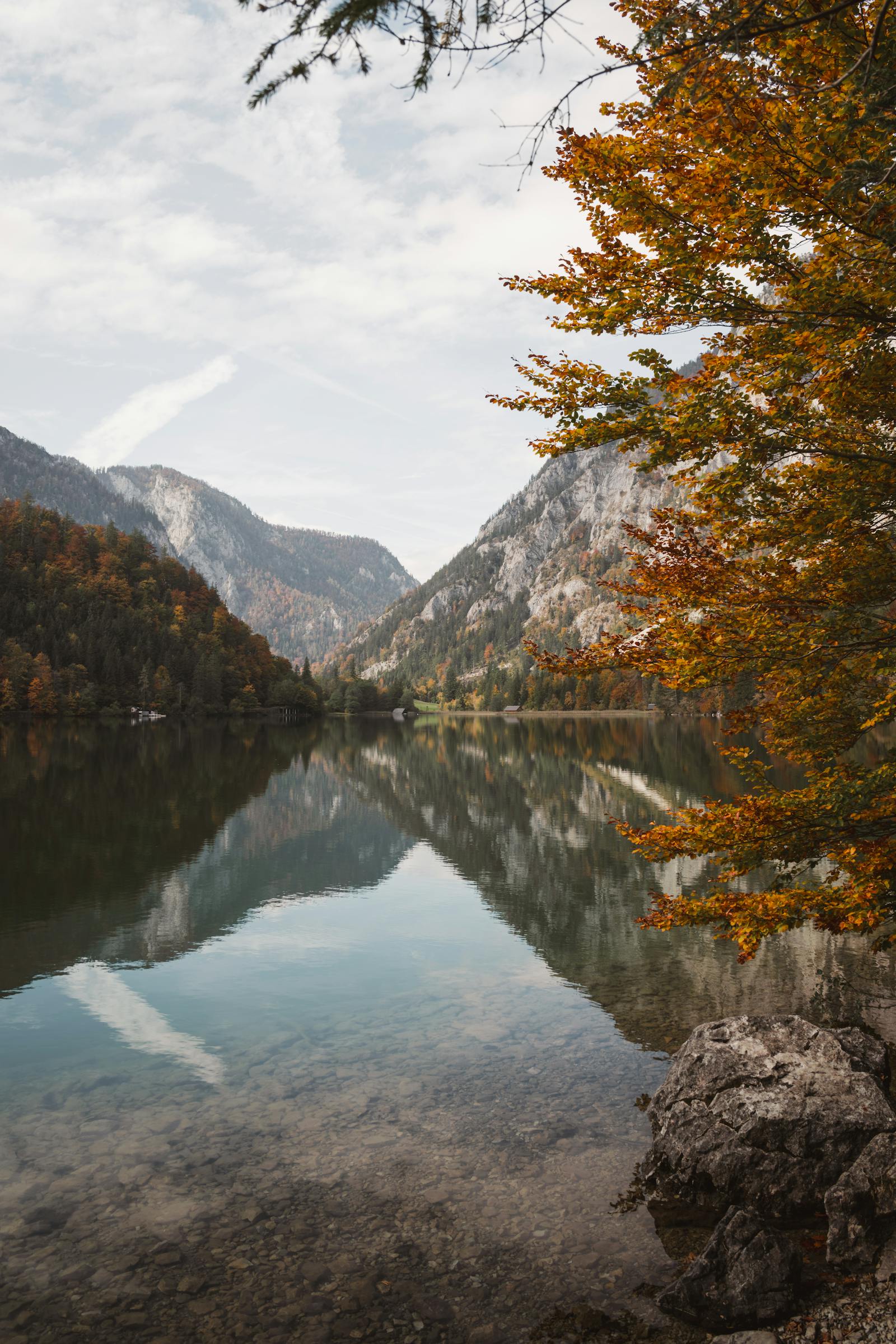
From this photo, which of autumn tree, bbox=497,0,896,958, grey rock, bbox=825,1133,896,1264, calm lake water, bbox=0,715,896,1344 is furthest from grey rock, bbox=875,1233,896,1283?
autumn tree, bbox=497,0,896,958

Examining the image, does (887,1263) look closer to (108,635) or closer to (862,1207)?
(862,1207)

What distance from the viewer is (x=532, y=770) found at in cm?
6588

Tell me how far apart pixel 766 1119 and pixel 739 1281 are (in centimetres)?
241

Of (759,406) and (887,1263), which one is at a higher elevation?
(759,406)

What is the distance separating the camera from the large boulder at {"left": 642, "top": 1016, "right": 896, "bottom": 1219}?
8820mm

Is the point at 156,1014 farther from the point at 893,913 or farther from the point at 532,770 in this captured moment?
the point at 532,770

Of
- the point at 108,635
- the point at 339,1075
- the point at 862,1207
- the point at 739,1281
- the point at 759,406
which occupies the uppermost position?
the point at 108,635

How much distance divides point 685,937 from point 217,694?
6252 inches

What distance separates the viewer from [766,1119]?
364 inches

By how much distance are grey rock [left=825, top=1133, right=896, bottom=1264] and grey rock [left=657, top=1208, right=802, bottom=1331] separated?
0.66m

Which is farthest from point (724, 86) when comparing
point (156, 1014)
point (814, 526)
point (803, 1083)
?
point (156, 1014)

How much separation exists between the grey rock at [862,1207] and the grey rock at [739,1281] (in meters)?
0.66

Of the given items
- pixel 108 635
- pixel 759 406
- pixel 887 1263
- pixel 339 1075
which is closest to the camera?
pixel 887 1263

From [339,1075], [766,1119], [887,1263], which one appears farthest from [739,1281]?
[339,1075]
